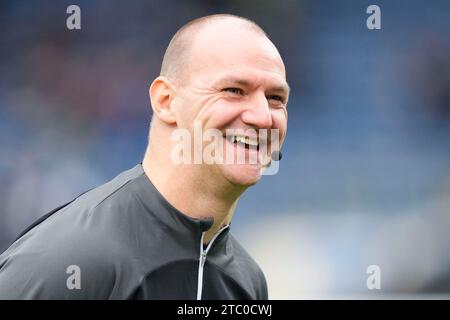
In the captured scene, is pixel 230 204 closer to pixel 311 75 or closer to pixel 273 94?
pixel 273 94

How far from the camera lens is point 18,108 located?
4930mm

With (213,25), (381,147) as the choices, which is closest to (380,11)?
(381,147)

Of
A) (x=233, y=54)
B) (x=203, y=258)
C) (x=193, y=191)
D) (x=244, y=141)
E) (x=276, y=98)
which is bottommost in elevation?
(x=203, y=258)

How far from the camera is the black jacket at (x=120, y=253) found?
5.30 feet

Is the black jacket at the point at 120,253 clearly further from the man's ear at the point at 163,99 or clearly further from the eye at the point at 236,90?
the eye at the point at 236,90

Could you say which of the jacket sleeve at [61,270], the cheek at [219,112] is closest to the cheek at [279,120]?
the cheek at [219,112]

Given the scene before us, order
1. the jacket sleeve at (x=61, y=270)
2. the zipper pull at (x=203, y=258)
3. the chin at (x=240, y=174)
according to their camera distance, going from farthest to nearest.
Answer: the zipper pull at (x=203, y=258)
the chin at (x=240, y=174)
the jacket sleeve at (x=61, y=270)

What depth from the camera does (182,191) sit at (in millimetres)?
1813

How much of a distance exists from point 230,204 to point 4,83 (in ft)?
12.2

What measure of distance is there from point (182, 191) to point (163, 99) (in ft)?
0.99

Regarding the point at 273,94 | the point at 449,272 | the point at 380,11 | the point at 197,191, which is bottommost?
the point at 449,272

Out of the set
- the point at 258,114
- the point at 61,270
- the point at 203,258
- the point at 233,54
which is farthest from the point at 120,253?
the point at 233,54

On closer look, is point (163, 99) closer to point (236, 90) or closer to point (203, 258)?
point (236, 90)
